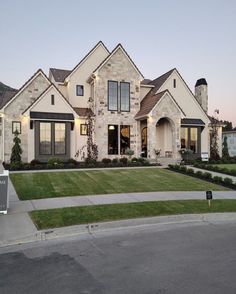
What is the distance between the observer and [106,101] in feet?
87.2

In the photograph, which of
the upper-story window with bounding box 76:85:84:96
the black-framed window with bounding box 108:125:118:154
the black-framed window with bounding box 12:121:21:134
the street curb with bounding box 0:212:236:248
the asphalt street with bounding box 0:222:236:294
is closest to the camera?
the asphalt street with bounding box 0:222:236:294

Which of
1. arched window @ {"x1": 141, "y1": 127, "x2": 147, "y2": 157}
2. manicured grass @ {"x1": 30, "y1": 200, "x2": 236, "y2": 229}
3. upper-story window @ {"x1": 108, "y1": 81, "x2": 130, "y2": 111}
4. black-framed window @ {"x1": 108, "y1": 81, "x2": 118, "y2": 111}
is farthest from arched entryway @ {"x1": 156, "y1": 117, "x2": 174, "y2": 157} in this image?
manicured grass @ {"x1": 30, "y1": 200, "x2": 236, "y2": 229}

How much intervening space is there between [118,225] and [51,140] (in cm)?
1707

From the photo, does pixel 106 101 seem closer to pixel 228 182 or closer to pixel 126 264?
pixel 228 182

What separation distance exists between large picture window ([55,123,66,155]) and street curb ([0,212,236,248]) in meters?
16.8

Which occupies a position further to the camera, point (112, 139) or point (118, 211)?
point (112, 139)

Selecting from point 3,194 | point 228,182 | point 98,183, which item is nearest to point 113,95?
point 98,183

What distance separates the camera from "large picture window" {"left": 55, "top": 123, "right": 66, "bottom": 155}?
2473 cm

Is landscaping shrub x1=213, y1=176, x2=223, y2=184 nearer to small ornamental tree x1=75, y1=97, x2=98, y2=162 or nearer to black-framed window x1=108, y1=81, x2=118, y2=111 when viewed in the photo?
small ornamental tree x1=75, y1=97, x2=98, y2=162

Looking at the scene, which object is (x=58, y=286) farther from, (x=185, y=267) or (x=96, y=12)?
(x=96, y=12)

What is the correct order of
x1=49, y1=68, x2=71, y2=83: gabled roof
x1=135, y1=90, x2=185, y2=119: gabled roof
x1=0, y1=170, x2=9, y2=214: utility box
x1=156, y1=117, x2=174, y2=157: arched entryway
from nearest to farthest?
x1=0, y1=170, x2=9, y2=214: utility box, x1=135, y1=90, x2=185, y2=119: gabled roof, x1=156, y1=117, x2=174, y2=157: arched entryway, x1=49, y1=68, x2=71, y2=83: gabled roof

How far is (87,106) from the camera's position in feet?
93.2

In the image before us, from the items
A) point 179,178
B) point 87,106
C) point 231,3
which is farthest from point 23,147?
point 231,3

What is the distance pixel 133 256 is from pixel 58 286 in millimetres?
1927
